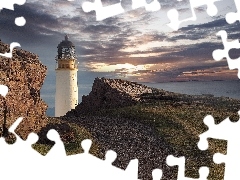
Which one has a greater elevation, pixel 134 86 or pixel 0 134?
pixel 134 86

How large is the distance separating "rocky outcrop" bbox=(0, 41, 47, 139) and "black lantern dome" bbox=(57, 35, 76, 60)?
1597cm

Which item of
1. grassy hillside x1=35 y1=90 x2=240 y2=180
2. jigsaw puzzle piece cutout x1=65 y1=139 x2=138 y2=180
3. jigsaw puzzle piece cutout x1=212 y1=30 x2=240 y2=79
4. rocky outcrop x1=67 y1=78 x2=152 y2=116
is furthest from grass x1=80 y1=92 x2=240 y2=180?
jigsaw puzzle piece cutout x1=212 y1=30 x2=240 y2=79

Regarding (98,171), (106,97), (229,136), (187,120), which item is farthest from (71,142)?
(106,97)

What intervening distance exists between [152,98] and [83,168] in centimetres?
2037

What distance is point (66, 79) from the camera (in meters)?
33.5

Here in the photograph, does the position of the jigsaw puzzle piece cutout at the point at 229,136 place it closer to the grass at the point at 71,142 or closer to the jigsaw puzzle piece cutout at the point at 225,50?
the jigsaw puzzle piece cutout at the point at 225,50

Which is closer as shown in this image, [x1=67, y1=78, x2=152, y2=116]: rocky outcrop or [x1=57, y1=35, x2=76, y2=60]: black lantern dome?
[x1=67, y1=78, x2=152, y2=116]: rocky outcrop

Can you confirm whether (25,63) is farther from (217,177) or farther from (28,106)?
(217,177)

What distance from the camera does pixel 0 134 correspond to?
47.6ft

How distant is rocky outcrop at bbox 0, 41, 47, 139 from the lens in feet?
48.2

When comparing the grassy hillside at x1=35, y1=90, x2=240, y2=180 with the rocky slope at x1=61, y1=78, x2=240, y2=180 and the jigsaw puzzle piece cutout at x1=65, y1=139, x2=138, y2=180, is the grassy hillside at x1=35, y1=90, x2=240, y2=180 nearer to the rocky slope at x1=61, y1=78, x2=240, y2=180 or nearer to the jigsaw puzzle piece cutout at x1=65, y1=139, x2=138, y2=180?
the rocky slope at x1=61, y1=78, x2=240, y2=180

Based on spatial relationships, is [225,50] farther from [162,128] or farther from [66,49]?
[66,49]

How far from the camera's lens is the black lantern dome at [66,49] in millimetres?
33562

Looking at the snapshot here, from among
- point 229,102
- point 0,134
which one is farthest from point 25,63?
point 229,102
